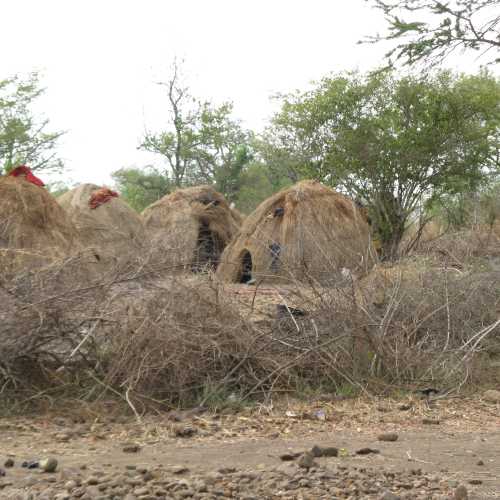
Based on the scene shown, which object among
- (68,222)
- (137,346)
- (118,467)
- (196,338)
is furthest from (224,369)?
(68,222)

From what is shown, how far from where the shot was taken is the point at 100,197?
51.9 ft

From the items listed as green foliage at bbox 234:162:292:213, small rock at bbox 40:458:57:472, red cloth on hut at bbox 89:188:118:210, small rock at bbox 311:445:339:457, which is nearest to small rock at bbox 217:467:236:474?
small rock at bbox 311:445:339:457

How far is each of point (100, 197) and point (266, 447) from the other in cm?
1210

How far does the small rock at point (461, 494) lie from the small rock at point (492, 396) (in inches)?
97.4

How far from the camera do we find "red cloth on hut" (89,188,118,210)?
51.2 feet

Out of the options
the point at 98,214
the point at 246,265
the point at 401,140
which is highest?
the point at 401,140

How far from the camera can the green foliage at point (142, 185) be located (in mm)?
32062

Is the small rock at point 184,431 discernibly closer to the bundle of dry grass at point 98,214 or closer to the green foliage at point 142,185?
the bundle of dry grass at point 98,214

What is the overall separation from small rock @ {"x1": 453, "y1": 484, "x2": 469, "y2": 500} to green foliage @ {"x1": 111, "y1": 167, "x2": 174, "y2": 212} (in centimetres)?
2865

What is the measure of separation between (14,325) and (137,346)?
2.68 feet

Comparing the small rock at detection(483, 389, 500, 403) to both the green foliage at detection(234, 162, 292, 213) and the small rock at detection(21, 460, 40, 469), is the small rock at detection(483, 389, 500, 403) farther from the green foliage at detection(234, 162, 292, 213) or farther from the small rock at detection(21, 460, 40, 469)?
the green foliage at detection(234, 162, 292, 213)

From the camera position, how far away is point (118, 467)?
386 centimetres

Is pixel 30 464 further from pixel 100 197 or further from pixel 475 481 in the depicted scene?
pixel 100 197

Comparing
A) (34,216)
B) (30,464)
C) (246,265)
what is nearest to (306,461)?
(30,464)
